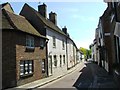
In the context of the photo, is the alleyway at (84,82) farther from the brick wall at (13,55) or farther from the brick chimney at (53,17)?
the brick chimney at (53,17)

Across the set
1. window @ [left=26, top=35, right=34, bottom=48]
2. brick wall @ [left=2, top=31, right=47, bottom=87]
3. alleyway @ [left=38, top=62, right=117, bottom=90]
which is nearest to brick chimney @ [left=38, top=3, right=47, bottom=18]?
window @ [left=26, top=35, right=34, bottom=48]

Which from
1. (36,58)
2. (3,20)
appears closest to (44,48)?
(36,58)

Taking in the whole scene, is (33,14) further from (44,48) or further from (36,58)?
(36,58)

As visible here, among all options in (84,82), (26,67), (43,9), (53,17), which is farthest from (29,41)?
(53,17)

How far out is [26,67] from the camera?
20.4 meters

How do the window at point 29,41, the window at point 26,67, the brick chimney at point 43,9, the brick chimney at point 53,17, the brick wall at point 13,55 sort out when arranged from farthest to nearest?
the brick chimney at point 53,17
the brick chimney at point 43,9
the window at point 29,41
the window at point 26,67
the brick wall at point 13,55

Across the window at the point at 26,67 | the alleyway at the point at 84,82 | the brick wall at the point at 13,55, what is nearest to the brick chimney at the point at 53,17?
the alleyway at the point at 84,82

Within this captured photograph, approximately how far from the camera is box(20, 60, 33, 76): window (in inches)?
768

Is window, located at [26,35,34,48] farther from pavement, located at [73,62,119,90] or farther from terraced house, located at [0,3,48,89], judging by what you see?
pavement, located at [73,62,119,90]

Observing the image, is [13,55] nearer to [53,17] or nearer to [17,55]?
[17,55]

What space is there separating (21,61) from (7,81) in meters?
2.32

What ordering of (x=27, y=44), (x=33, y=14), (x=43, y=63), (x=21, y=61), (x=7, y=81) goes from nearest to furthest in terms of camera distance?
(x=7, y=81) < (x=21, y=61) < (x=27, y=44) < (x=43, y=63) < (x=33, y=14)

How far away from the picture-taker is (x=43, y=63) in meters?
26.0

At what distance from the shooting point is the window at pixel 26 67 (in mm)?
19506
